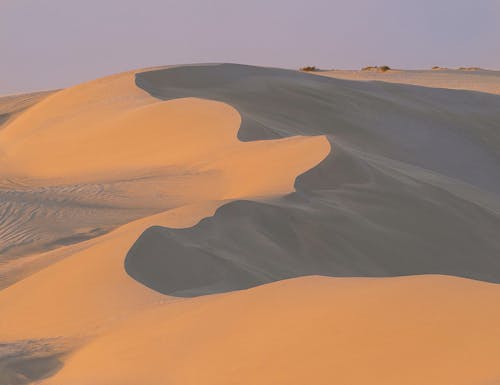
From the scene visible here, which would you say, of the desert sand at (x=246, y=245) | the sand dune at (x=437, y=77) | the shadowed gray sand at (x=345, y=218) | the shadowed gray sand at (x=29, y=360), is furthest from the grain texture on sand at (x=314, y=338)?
the sand dune at (x=437, y=77)

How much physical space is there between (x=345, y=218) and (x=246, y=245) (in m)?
1.61

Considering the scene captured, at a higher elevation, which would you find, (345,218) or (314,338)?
(314,338)

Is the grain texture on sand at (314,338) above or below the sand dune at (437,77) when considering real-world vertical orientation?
above

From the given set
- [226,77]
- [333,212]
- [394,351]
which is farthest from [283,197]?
[226,77]

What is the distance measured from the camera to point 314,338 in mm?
4371

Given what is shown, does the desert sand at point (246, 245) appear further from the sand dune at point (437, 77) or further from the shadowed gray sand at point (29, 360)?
the sand dune at point (437, 77)

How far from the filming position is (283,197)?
941 centimetres

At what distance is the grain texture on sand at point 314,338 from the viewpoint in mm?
3742

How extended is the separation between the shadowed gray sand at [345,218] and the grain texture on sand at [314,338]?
1202 millimetres

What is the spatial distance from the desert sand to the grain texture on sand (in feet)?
0.04

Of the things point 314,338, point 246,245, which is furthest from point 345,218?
point 314,338

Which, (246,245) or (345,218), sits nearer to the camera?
(246,245)

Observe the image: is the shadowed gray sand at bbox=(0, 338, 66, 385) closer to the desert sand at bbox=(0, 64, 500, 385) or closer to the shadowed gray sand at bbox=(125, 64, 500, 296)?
the desert sand at bbox=(0, 64, 500, 385)

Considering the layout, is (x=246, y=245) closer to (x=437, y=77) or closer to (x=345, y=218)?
(x=345, y=218)
